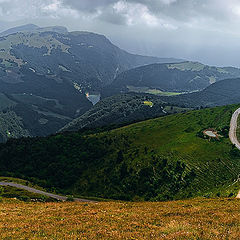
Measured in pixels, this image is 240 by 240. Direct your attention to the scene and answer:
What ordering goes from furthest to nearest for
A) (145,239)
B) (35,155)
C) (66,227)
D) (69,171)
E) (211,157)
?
1. (35,155)
2. (69,171)
3. (211,157)
4. (66,227)
5. (145,239)

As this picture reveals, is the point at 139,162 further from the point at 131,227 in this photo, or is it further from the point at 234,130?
the point at 131,227

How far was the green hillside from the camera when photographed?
253ft

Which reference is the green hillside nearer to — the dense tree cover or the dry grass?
the dense tree cover

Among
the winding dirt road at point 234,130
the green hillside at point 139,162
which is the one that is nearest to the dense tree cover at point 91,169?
the green hillside at point 139,162

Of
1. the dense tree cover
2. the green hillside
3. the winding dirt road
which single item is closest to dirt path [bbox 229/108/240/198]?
the winding dirt road

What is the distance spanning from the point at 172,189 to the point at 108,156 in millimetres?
49019

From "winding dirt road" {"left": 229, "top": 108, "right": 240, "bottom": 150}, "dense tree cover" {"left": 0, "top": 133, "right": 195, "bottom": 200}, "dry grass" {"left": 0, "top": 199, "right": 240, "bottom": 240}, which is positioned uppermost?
"dry grass" {"left": 0, "top": 199, "right": 240, "bottom": 240}

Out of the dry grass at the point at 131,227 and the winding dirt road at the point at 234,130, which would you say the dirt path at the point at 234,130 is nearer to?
the winding dirt road at the point at 234,130

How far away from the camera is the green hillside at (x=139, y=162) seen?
77044 millimetres

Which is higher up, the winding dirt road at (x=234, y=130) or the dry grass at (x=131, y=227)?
the dry grass at (x=131, y=227)

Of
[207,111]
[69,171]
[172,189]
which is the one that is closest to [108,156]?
[69,171]

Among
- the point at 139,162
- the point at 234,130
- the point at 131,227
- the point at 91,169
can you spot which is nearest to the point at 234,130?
the point at 234,130

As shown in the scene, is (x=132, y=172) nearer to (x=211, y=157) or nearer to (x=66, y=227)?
(x=211, y=157)

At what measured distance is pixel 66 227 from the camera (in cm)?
2594
